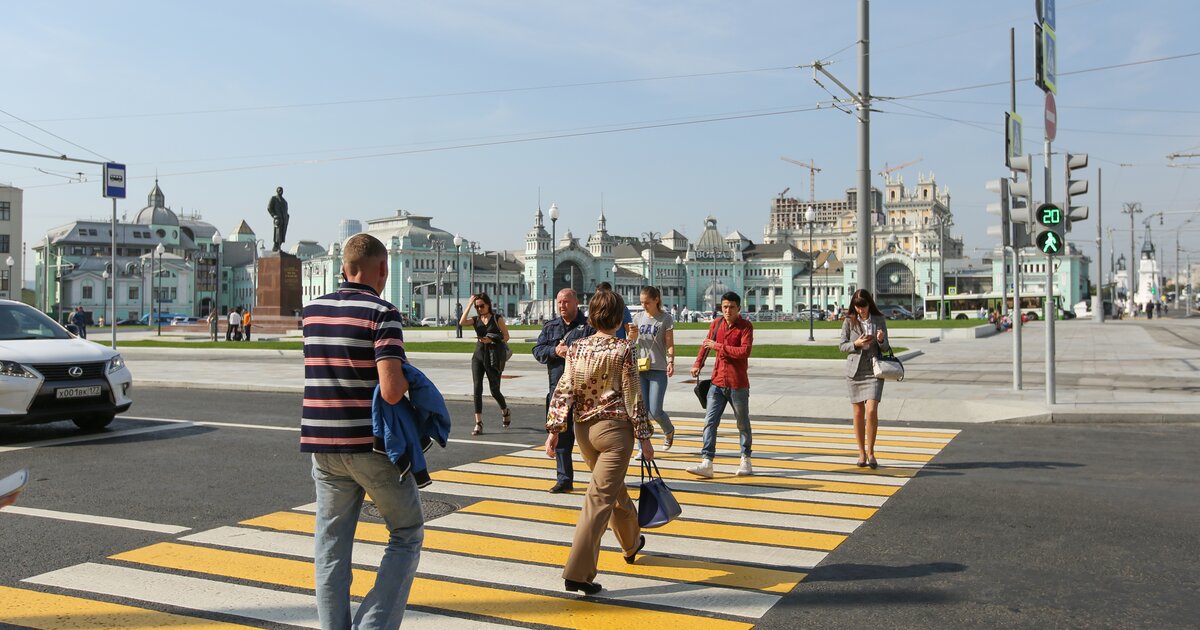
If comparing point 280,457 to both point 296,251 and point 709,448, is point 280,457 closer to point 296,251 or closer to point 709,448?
point 709,448

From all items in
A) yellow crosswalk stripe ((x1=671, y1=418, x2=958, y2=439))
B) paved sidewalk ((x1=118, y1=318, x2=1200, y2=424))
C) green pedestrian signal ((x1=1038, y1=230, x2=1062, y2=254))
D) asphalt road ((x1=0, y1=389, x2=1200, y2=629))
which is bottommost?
yellow crosswalk stripe ((x1=671, y1=418, x2=958, y2=439))

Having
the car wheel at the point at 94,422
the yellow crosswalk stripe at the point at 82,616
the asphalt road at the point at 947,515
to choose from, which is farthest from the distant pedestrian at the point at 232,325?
the yellow crosswalk stripe at the point at 82,616

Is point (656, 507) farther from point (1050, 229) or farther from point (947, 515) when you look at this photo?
point (1050, 229)

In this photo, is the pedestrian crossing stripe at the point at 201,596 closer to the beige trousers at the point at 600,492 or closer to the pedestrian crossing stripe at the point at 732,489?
the beige trousers at the point at 600,492

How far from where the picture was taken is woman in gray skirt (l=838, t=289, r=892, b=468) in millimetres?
9156

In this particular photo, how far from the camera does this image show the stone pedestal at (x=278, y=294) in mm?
46844

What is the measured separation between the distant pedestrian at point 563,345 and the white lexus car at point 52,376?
234 inches

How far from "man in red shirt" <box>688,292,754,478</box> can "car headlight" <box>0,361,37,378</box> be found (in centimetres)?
768

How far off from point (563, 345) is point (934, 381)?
13.2 meters

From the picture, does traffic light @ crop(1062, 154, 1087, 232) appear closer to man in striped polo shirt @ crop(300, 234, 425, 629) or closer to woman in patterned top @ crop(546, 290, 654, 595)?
woman in patterned top @ crop(546, 290, 654, 595)

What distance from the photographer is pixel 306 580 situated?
5387mm

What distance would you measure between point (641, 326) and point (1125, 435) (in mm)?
6782

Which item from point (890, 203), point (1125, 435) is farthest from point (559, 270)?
point (1125, 435)

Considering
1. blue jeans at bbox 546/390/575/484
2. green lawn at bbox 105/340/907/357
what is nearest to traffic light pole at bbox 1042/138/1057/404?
blue jeans at bbox 546/390/575/484
